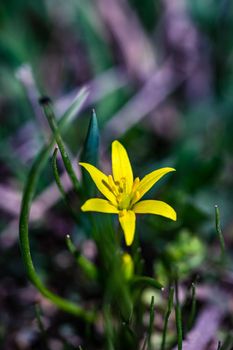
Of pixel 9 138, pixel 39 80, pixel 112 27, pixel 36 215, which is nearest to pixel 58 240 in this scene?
pixel 36 215

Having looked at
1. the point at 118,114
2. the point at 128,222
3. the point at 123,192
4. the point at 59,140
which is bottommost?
the point at 128,222

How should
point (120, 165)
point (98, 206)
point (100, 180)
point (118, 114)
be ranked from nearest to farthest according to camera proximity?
point (98, 206) → point (100, 180) → point (120, 165) → point (118, 114)

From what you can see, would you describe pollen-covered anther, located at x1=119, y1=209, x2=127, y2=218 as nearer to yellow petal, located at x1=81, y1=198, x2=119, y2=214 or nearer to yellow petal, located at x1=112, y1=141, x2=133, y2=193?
yellow petal, located at x1=81, y1=198, x2=119, y2=214

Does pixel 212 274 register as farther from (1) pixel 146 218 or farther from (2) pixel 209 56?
(2) pixel 209 56

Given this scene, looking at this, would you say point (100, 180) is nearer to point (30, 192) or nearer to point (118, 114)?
point (30, 192)

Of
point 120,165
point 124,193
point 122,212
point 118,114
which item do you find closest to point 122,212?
point 122,212

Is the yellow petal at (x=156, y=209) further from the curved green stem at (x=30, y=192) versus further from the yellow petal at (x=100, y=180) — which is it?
the curved green stem at (x=30, y=192)

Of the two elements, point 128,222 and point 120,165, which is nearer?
point 128,222
